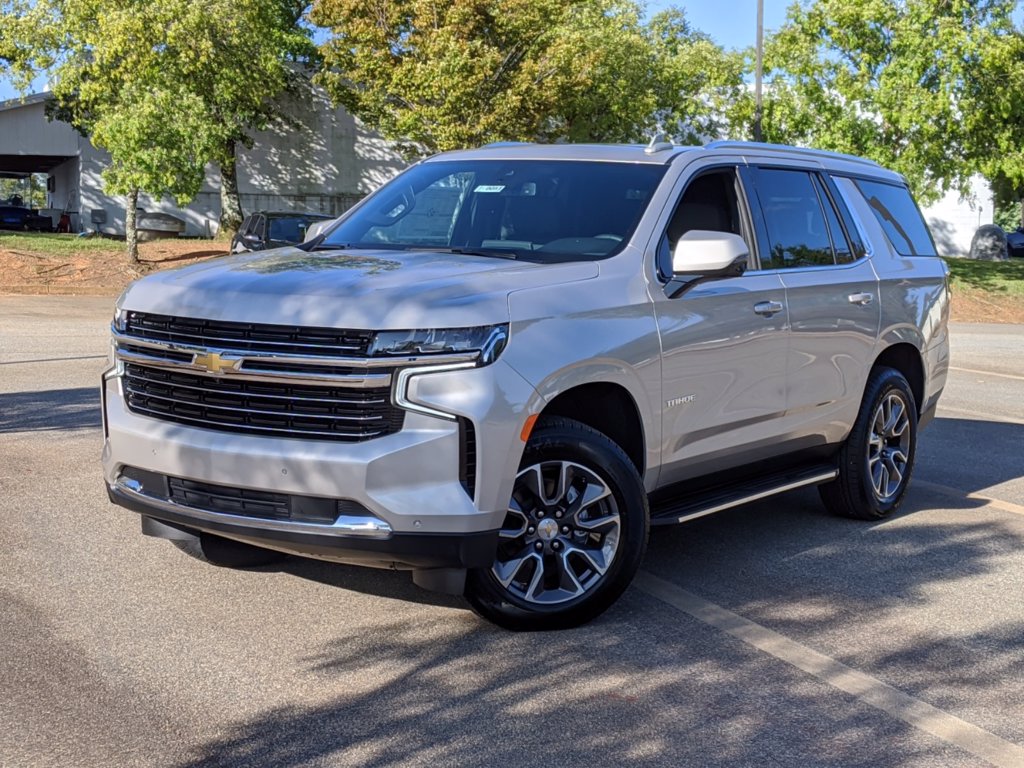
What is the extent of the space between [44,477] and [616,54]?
3119 centimetres

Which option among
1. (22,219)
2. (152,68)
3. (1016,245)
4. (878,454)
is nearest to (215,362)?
(878,454)

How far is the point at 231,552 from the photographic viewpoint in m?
5.40

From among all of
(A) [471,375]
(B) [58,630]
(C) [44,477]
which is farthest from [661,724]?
(C) [44,477]

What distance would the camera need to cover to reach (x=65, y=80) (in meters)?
29.4

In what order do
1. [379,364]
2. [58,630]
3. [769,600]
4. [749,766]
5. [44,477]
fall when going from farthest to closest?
[44,477] < [769,600] < [58,630] < [379,364] < [749,766]

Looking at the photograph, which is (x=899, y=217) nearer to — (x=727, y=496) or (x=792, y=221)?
(x=792, y=221)

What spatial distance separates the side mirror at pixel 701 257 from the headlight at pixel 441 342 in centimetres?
124

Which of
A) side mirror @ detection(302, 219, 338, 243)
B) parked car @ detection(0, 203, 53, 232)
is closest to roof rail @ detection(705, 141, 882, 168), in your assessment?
side mirror @ detection(302, 219, 338, 243)

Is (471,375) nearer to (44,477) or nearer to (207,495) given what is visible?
(207,495)

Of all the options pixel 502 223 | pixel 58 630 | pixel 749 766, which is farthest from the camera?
pixel 502 223

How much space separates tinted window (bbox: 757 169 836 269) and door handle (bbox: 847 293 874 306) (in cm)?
22

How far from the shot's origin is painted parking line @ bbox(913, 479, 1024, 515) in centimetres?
786

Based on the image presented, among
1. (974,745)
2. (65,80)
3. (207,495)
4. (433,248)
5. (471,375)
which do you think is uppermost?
(65,80)

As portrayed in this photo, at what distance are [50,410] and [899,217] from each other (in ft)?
22.1
